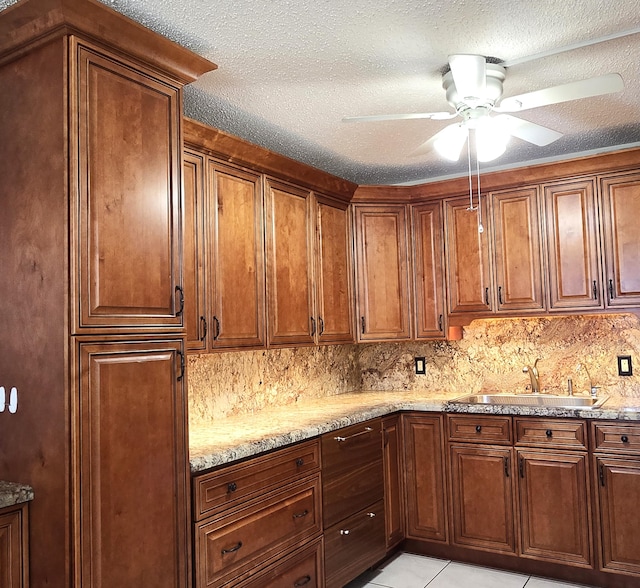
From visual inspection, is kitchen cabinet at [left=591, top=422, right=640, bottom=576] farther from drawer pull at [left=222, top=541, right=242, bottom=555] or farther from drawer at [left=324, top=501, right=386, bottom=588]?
drawer pull at [left=222, top=541, right=242, bottom=555]

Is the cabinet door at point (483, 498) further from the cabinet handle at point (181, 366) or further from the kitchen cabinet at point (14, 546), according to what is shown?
the kitchen cabinet at point (14, 546)

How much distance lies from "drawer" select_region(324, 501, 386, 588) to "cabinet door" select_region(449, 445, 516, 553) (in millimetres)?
485

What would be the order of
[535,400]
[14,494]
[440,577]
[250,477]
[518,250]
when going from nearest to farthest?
1. [14,494]
2. [250,477]
3. [440,577]
4. [518,250]
5. [535,400]

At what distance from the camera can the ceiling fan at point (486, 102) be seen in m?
2.19

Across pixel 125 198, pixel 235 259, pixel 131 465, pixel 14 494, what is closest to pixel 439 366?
pixel 235 259

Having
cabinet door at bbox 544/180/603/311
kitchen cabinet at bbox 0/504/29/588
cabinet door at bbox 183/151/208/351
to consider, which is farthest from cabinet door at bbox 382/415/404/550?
kitchen cabinet at bbox 0/504/29/588

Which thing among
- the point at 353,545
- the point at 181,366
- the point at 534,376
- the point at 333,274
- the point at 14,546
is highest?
the point at 333,274

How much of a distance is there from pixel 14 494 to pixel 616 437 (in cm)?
282

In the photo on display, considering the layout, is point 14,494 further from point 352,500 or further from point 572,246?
point 572,246

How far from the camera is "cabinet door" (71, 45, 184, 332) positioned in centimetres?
192

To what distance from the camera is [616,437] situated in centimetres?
317

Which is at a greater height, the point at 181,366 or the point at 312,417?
the point at 181,366

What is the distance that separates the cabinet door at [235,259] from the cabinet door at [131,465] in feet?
2.28

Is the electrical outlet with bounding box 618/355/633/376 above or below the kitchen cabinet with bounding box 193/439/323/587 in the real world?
above
